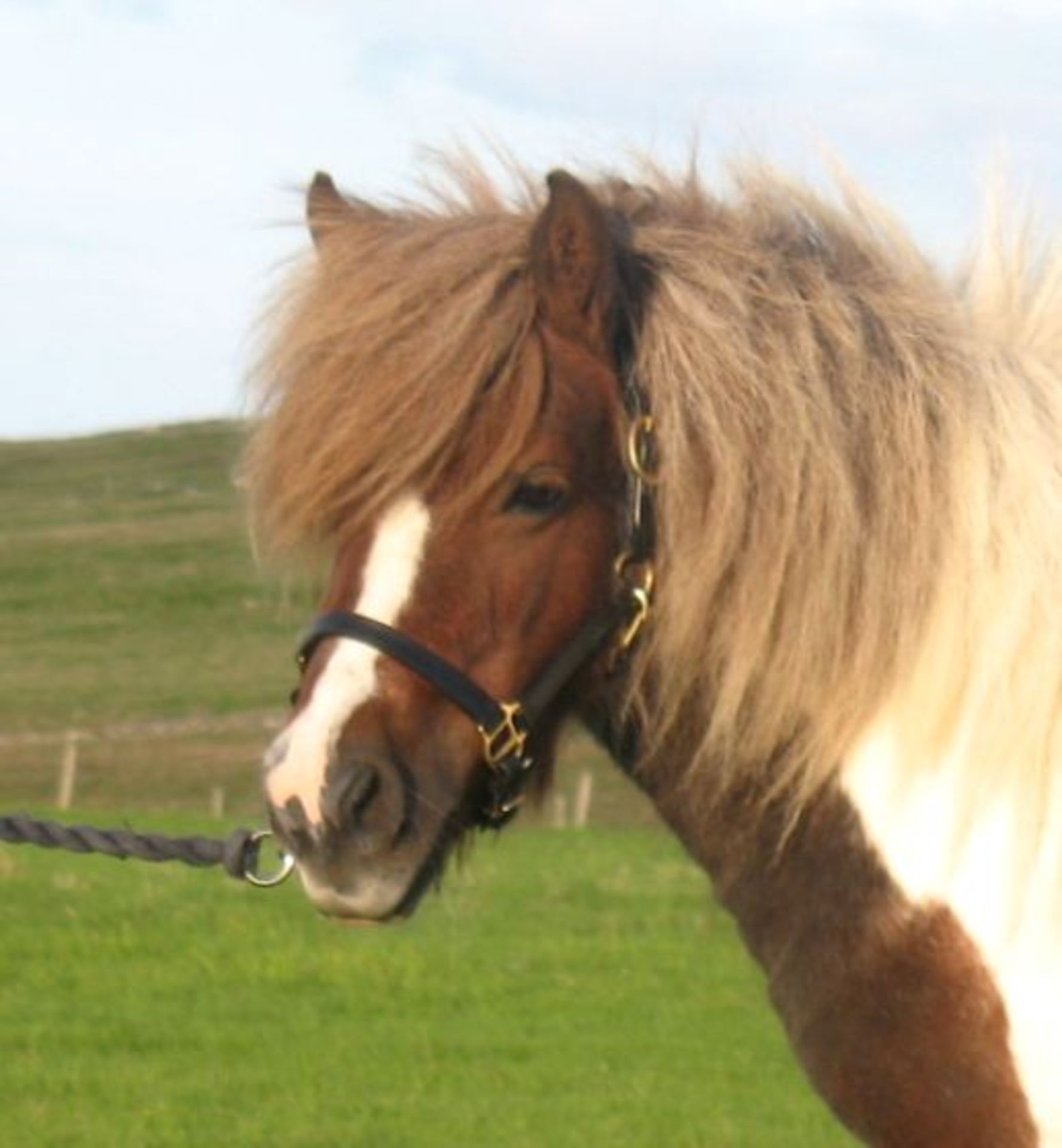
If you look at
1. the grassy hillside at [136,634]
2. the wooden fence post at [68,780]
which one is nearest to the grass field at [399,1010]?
the wooden fence post at [68,780]

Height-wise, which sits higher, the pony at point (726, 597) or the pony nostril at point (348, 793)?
the pony at point (726, 597)

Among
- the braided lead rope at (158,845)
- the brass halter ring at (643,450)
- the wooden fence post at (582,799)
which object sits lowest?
the wooden fence post at (582,799)

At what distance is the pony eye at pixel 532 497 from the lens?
358 centimetres

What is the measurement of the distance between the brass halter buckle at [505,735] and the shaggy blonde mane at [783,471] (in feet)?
0.76

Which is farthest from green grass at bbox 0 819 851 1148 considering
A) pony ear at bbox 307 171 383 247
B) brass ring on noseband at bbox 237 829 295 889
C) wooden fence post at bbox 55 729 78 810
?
wooden fence post at bbox 55 729 78 810

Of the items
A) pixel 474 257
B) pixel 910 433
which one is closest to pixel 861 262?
pixel 910 433

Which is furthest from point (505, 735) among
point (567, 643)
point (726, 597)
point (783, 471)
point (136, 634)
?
point (136, 634)

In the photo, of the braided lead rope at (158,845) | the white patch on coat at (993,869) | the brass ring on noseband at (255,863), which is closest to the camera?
the white patch on coat at (993,869)

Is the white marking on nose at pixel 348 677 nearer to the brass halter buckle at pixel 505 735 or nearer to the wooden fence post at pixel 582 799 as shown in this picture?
the brass halter buckle at pixel 505 735

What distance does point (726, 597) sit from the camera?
3646 mm

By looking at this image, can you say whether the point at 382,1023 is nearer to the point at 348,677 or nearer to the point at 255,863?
the point at 255,863

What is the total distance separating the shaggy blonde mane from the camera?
3.53 metres

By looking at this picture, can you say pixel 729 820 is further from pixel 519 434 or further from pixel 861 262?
pixel 861 262

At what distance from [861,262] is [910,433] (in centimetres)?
40
